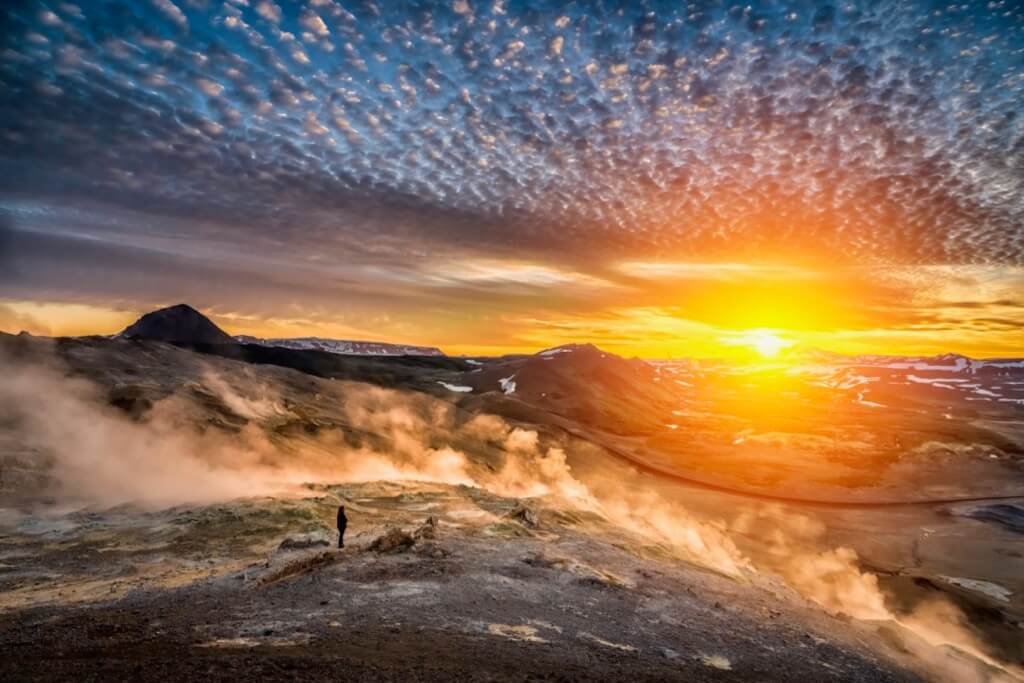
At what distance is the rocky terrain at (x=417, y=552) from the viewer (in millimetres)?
15273

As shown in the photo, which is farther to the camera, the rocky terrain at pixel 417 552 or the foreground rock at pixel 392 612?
the rocky terrain at pixel 417 552

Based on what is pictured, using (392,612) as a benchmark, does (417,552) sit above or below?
below

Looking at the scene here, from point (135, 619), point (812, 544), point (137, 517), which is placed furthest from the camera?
point (812, 544)

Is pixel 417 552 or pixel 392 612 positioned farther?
pixel 417 552

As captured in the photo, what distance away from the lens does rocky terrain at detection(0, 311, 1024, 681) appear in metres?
15.3

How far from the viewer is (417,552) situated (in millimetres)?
24266

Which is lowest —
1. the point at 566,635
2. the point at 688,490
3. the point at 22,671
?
the point at 688,490

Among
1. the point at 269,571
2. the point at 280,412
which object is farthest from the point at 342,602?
the point at 280,412

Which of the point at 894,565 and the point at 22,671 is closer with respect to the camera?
the point at 22,671

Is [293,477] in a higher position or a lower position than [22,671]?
lower

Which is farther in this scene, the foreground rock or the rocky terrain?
the rocky terrain

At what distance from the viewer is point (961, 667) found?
68.8 ft

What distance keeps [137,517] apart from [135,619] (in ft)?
66.1

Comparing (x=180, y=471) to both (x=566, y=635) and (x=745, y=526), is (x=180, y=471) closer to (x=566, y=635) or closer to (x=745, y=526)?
(x=566, y=635)
